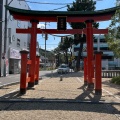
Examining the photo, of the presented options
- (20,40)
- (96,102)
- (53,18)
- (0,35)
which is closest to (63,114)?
(96,102)

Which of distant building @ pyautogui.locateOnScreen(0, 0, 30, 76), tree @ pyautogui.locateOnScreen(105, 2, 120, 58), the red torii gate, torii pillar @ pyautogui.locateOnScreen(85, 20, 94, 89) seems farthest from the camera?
distant building @ pyautogui.locateOnScreen(0, 0, 30, 76)

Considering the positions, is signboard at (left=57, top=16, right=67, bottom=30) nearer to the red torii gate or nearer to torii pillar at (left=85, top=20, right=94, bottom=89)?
the red torii gate

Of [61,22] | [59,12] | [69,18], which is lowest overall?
[61,22]

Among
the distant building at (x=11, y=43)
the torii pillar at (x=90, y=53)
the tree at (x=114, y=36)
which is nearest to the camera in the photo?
the torii pillar at (x=90, y=53)

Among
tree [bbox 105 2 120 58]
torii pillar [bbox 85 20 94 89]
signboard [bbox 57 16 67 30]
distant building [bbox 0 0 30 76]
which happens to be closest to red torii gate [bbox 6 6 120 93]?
torii pillar [bbox 85 20 94 89]

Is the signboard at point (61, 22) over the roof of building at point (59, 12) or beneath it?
beneath

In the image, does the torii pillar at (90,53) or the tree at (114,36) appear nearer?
the torii pillar at (90,53)

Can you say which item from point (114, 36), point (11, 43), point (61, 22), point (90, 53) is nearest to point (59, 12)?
point (61, 22)

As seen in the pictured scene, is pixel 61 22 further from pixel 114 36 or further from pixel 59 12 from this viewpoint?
pixel 114 36

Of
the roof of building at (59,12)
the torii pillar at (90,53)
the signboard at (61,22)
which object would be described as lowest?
the torii pillar at (90,53)

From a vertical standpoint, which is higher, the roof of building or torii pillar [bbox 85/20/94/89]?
the roof of building

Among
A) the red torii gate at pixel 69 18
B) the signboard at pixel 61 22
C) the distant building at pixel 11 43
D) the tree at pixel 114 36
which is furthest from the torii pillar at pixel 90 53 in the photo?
the distant building at pixel 11 43

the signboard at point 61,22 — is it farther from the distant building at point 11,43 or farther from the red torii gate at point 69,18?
the distant building at point 11,43

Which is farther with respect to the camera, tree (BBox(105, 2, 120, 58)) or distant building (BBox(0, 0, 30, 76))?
distant building (BBox(0, 0, 30, 76))
